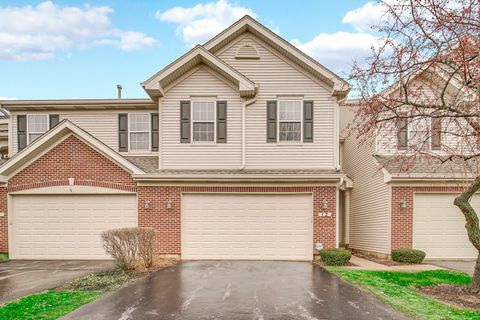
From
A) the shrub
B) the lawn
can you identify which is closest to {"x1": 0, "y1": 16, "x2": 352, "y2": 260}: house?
the shrub

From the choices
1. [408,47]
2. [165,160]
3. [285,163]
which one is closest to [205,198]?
[165,160]

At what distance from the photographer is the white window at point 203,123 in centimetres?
1414

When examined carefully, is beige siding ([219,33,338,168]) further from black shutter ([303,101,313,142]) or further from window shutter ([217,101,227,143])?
window shutter ([217,101,227,143])

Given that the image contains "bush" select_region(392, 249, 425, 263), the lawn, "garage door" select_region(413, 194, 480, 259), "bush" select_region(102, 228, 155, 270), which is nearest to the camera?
the lawn

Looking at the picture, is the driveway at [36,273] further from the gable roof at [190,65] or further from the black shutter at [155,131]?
the gable roof at [190,65]

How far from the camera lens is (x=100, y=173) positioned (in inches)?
536

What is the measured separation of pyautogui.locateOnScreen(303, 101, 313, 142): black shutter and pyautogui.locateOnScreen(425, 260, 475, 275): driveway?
631 centimetres

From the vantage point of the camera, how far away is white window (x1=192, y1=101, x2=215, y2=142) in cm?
1414

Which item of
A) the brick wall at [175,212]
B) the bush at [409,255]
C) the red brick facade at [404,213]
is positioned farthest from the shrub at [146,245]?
the red brick facade at [404,213]

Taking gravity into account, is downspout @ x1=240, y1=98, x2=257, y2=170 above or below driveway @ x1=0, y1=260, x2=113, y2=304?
above

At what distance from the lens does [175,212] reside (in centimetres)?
1346

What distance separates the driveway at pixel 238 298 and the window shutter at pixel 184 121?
5.18 metres

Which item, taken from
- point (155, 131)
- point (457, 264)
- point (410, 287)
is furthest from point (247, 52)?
point (457, 264)

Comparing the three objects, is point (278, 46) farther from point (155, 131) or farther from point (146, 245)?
point (146, 245)
